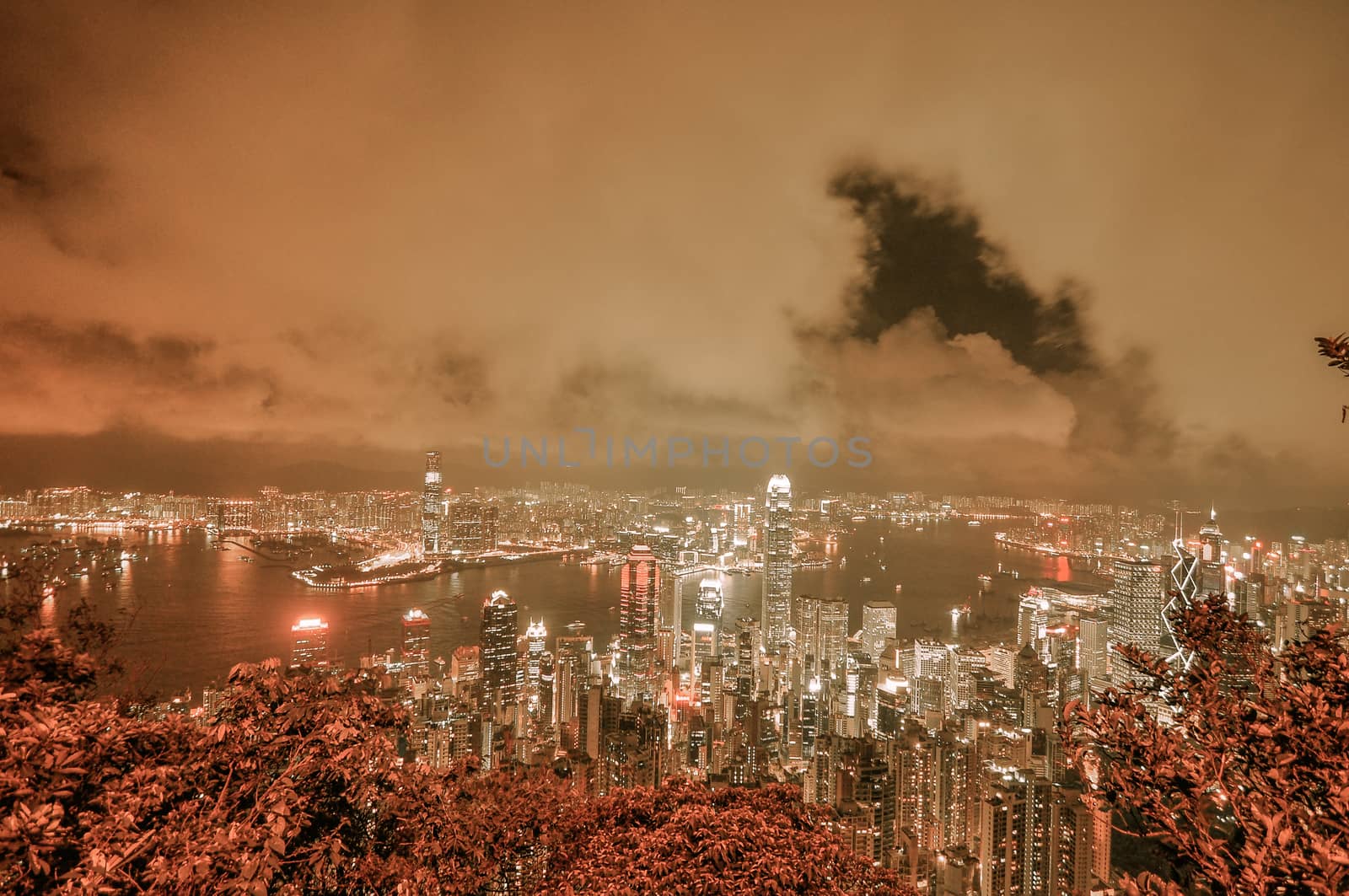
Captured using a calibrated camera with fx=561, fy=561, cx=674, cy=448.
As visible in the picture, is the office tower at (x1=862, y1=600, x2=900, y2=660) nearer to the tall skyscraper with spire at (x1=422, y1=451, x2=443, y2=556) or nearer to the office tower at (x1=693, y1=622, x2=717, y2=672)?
the office tower at (x1=693, y1=622, x2=717, y2=672)

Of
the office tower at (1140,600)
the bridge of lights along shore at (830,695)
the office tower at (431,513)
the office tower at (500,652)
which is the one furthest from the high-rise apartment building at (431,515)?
the office tower at (1140,600)

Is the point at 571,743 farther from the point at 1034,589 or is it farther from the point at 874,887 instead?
the point at 1034,589

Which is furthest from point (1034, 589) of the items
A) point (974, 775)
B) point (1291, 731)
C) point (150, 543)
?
point (150, 543)

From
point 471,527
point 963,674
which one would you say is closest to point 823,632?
point 963,674

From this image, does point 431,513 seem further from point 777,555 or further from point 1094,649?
point 1094,649

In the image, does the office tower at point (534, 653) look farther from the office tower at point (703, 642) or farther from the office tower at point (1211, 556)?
the office tower at point (1211, 556)
